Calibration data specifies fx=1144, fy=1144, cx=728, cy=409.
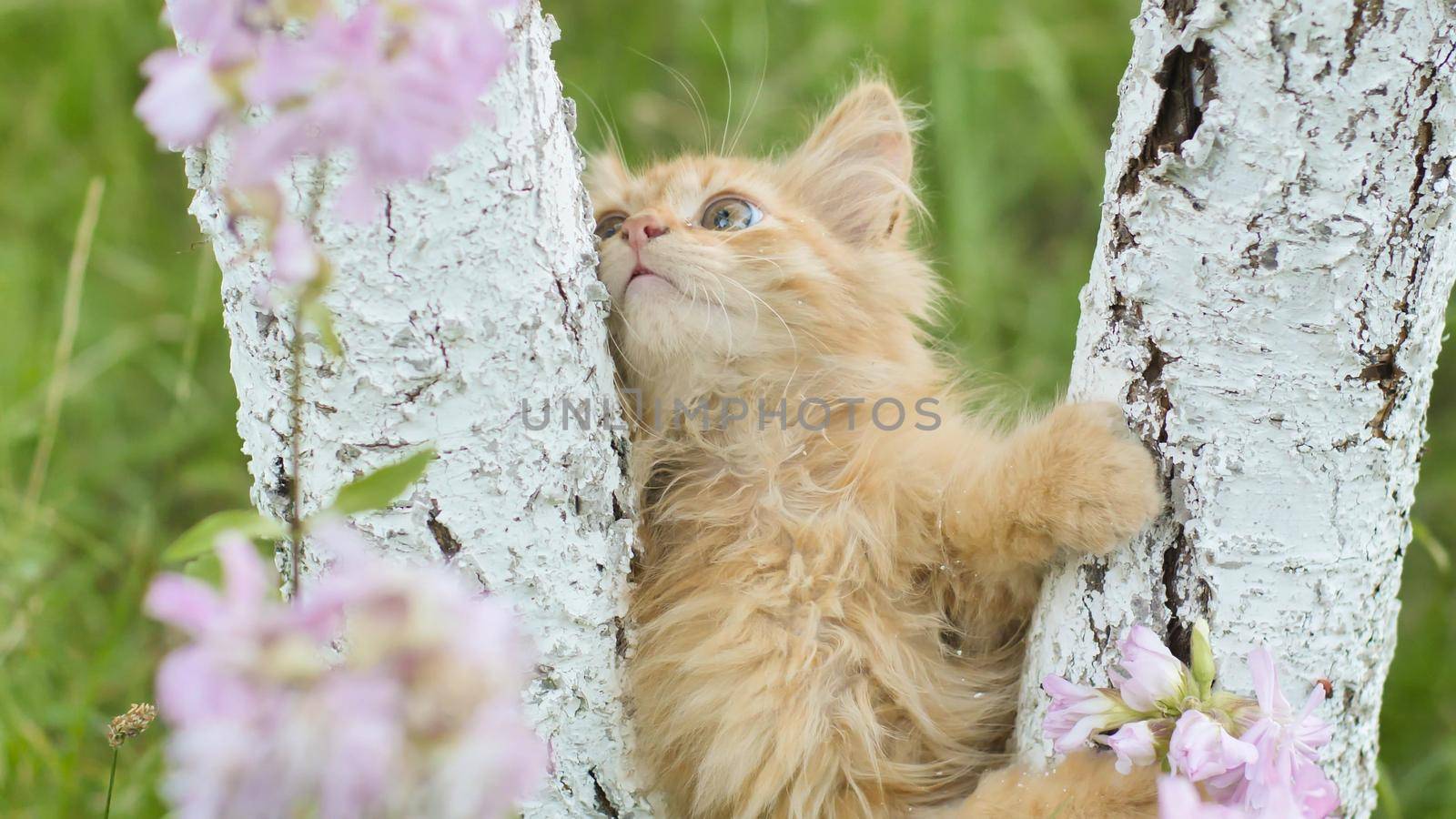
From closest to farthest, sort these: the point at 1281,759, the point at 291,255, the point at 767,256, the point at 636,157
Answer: the point at 291,255
the point at 1281,759
the point at 767,256
the point at 636,157

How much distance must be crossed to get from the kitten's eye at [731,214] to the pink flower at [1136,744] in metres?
0.99

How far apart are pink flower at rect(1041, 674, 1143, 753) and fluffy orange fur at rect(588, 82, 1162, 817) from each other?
187 mm

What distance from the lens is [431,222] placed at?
3.70 ft

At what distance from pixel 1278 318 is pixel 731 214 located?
2.91 ft

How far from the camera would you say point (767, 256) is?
5.68 ft

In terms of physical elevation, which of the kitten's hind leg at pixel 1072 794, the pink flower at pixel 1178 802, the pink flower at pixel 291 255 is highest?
the pink flower at pixel 291 255

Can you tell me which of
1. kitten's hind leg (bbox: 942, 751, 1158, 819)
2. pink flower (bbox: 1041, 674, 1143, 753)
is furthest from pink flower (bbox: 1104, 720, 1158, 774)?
kitten's hind leg (bbox: 942, 751, 1158, 819)

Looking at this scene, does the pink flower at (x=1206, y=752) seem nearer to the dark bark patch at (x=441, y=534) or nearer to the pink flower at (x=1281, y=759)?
the pink flower at (x=1281, y=759)

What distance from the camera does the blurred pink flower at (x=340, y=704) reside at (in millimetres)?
547

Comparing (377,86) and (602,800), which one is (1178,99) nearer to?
(377,86)

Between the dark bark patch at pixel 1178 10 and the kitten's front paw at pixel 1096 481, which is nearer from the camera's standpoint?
the dark bark patch at pixel 1178 10

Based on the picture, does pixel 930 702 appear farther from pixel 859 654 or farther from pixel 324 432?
pixel 324 432

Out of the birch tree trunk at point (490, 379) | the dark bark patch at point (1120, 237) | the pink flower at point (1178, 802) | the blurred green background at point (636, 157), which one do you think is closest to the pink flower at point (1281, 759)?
the pink flower at point (1178, 802)

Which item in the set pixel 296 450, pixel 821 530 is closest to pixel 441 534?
pixel 296 450
